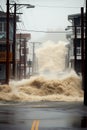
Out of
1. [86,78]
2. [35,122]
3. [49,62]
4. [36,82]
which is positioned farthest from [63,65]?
[35,122]

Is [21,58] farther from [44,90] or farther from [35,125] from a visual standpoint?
[35,125]

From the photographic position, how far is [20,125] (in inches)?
765

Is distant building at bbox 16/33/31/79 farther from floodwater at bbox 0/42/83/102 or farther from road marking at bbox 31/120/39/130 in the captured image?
road marking at bbox 31/120/39/130

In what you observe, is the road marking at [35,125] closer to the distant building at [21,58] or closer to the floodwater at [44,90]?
the floodwater at [44,90]

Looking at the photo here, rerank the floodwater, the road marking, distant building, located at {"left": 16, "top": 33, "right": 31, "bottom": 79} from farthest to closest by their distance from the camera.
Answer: distant building, located at {"left": 16, "top": 33, "right": 31, "bottom": 79} → the floodwater → the road marking

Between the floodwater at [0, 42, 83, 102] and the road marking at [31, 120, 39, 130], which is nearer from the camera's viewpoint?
the road marking at [31, 120, 39, 130]

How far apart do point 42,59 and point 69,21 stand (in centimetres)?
6093

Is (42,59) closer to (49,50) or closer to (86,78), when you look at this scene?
(49,50)

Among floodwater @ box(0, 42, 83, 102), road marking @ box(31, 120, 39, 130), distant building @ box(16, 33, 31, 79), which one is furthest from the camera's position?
distant building @ box(16, 33, 31, 79)

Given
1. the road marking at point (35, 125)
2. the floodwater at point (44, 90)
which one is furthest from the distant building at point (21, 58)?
the road marking at point (35, 125)

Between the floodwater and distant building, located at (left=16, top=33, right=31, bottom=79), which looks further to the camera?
distant building, located at (left=16, top=33, right=31, bottom=79)

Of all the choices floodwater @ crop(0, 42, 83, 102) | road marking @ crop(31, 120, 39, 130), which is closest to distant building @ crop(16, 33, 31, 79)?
floodwater @ crop(0, 42, 83, 102)

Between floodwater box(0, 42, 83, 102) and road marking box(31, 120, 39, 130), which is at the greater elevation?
road marking box(31, 120, 39, 130)

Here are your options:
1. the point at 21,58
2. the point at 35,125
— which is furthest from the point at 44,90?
the point at 21,58
